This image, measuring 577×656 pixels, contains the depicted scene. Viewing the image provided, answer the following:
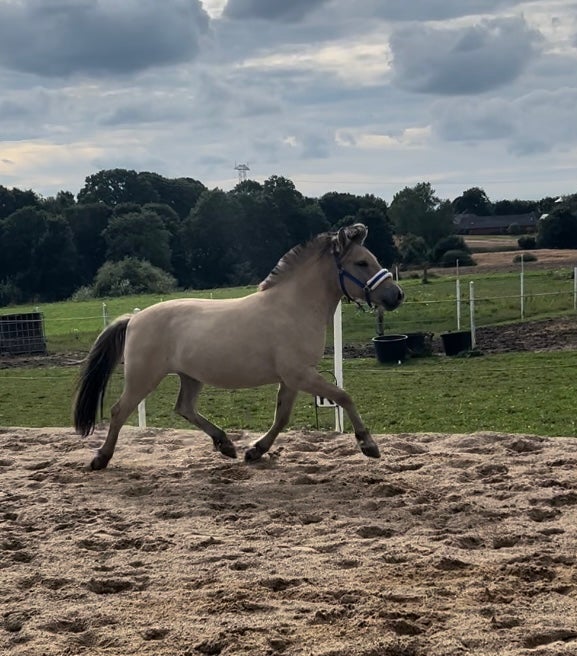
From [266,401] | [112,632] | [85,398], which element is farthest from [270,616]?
[266,401]

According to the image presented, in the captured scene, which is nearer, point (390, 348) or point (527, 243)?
point (390, 348)

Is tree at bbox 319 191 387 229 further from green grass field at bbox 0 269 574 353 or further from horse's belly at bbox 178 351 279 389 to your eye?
horse's belly at bbox 178 351 279 389

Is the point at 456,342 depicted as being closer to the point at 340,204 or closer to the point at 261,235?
the point at 261,235

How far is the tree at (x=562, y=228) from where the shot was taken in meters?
51.2

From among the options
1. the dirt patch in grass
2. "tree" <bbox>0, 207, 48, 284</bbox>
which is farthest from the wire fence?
"tree" <bbox>0, 207, 48, 284</bbox>

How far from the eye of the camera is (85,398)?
7.29 metres

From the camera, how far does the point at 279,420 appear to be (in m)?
7.00

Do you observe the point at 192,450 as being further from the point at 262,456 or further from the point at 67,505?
the point at 67,505

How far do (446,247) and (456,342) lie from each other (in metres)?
31.1

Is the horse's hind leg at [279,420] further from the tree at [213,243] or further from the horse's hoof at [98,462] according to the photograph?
the tree at [213,243]

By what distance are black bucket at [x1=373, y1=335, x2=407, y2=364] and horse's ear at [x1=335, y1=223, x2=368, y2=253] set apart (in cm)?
971

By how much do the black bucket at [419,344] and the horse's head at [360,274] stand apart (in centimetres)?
1031

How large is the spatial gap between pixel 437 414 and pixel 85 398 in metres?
4.75

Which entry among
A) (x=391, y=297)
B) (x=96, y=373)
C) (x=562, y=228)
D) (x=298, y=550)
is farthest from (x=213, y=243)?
(x=298, y=550)
